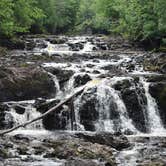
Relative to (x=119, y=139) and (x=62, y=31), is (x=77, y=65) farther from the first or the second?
(x=62, y=31)

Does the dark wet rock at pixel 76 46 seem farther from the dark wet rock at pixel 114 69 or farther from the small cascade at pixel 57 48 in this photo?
the dark wet rock at pixel 114 69

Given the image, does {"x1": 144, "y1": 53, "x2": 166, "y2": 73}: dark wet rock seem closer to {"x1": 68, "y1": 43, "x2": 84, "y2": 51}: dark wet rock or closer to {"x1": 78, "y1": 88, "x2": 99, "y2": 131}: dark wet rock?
{"x1": 78, "y1": 88, "x2": 99, "y2": 131}: dark wet rock

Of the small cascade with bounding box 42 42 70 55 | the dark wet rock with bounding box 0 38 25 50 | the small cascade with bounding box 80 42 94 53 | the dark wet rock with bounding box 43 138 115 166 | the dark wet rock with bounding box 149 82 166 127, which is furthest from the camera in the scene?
the small cascade with bounding box 80 42 94 53

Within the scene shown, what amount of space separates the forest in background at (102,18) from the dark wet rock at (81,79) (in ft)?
36.7

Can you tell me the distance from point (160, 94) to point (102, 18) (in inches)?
1787

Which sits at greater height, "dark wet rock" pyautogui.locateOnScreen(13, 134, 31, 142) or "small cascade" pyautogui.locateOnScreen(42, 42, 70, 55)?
"small cascade" pyautogui.locateOnScreen(42, 42, 70, 55)

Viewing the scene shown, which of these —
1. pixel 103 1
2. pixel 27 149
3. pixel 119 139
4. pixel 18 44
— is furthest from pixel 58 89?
pixel 103 1

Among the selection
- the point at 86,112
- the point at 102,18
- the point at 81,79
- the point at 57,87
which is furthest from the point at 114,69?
the point at 102,18

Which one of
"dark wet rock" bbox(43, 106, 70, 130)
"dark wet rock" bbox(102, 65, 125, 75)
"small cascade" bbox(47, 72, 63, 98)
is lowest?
"dark wet rock" bbox(43, 106, 70, 130)

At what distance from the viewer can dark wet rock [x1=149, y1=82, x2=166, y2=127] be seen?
2509 centimetres

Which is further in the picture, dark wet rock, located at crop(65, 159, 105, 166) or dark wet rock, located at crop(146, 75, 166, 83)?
dark wet rock, located at crop(146, 75, 166, 83)

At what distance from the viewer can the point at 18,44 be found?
137 ft

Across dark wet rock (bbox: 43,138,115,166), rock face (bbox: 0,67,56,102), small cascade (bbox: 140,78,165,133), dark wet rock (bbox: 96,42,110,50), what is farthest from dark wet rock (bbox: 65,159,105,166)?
dark wet rock (bbox: 96,42,110,50)

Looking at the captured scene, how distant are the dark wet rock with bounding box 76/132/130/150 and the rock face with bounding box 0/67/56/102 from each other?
6.01m
